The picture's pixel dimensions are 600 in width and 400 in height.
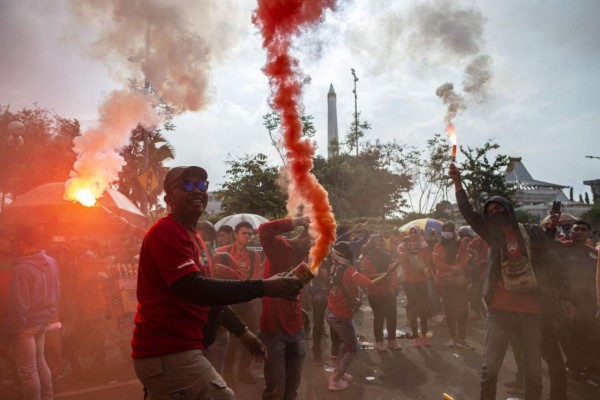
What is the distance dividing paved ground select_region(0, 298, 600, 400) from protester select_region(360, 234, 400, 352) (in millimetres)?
336

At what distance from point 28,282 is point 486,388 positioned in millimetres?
5511

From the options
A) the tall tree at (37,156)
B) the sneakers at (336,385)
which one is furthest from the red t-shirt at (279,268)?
the tall tree at (37,156)

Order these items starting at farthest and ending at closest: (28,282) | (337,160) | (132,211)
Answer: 1. (337,160)
2. (132,211)
3. (28,282)

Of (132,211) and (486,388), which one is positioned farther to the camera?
(132,211)

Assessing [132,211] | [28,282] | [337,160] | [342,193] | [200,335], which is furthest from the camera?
[337,160]

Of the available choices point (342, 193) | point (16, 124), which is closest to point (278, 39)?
point (16, 124)

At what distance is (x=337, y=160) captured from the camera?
4084 cm

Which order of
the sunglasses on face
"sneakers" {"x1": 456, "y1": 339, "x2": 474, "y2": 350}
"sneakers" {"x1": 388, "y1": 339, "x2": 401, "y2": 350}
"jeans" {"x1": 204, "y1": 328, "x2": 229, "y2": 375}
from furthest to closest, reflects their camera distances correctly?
1. "sneakers" {"x1": 388, "y1": 339, "x2": 401, "y2": 350}
2. "sneakers" {"x1": 456, "y1": 339, "x2": 474, "y2": 350}
3. "jeans" {"x1": 204, "y1": 328, "x2": 229, "y2": 375}
4. the sunglasses on face

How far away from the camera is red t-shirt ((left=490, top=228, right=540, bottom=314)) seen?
4.38 meters

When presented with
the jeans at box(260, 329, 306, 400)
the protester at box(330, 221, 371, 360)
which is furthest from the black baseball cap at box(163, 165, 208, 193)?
the protester at box(330, 221, 371, 360)

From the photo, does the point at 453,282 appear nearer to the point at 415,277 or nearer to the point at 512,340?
the point at 415,277

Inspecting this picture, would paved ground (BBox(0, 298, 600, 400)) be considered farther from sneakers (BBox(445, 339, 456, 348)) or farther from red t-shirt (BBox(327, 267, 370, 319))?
red t-shirt (BBox(327, 267, 370, 319))

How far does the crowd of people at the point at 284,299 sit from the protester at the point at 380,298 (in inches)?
1.1

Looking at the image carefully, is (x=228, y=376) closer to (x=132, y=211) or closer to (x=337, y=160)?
(x=132, y=211)
